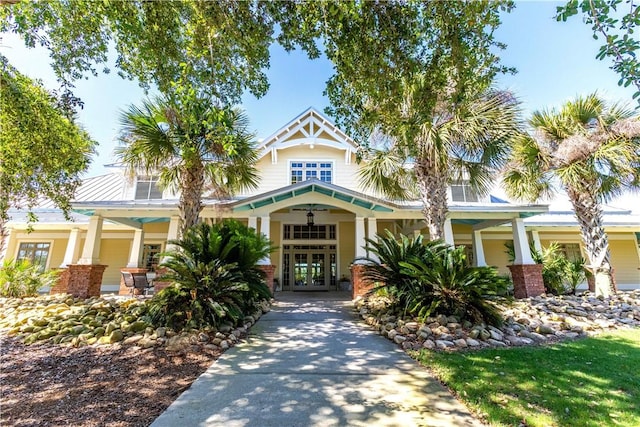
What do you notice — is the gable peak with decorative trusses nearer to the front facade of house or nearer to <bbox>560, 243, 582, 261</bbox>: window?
the front facade of house

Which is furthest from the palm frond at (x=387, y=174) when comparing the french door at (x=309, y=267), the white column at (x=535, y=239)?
the white column at (x=535, y=239)

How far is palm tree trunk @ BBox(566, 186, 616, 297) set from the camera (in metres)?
9.95

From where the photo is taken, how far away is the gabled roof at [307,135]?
14.6m

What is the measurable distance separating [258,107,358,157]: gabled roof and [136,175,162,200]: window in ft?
16.7

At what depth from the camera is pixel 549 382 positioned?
3902 mm

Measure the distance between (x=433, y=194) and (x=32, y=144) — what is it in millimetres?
9206

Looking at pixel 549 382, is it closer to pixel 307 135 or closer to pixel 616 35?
pixel 616 35

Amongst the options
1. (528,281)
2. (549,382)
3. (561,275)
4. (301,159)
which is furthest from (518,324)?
(301,159)

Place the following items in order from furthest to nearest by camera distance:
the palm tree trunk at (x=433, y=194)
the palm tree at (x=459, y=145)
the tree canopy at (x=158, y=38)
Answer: the palm tree trunk at (x=433, y=194) → the palm tree at (x=459, y=145) → the tree canopy at (x=158, y=38)

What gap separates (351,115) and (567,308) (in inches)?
307

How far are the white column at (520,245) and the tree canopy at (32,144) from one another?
1389cm

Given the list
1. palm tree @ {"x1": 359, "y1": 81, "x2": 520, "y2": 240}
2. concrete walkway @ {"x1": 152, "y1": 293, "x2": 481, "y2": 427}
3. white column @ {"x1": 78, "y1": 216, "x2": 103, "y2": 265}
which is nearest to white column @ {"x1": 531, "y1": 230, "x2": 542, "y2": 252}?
palm tree @ {"x1": 359, "y1": 81, "x2": 520, "y2": 240}

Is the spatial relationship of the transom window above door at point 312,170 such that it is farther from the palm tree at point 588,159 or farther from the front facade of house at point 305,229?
the palm tree at point 588,159

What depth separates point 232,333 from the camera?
600cm
